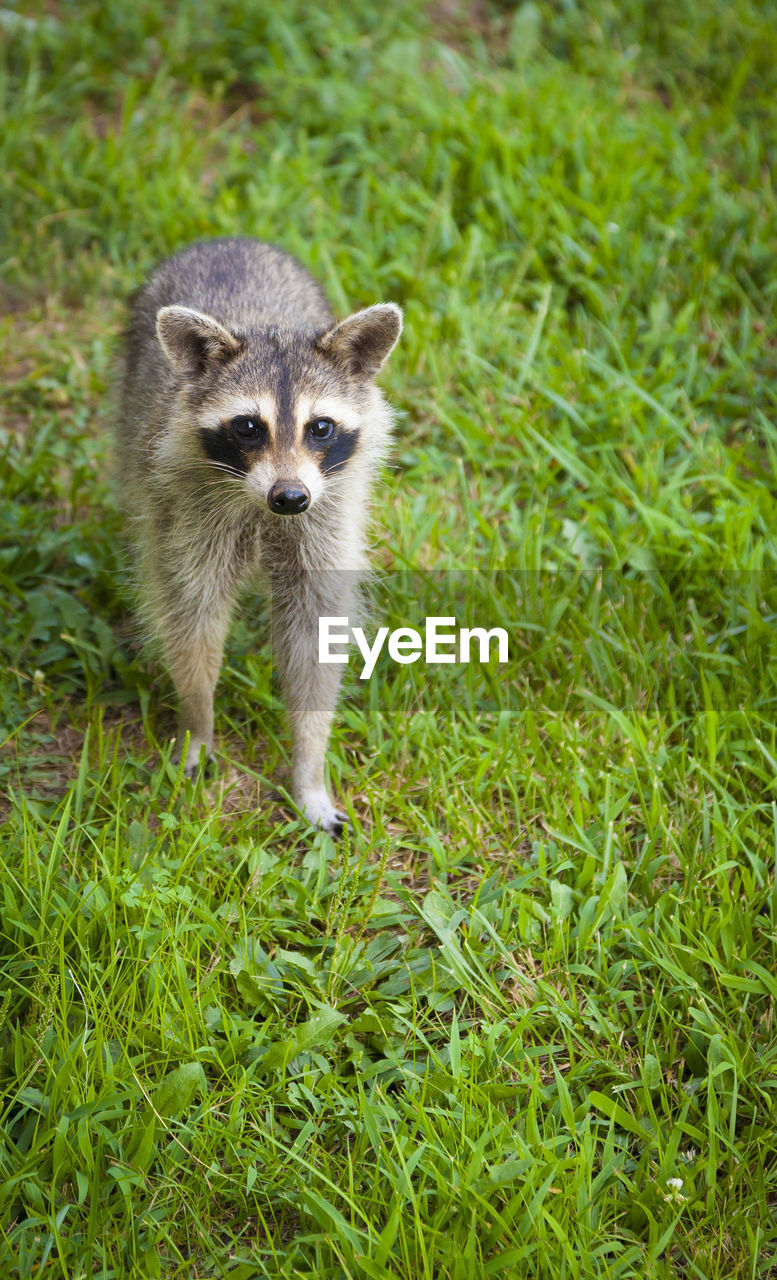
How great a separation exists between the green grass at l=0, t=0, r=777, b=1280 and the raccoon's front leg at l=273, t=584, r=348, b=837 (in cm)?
8

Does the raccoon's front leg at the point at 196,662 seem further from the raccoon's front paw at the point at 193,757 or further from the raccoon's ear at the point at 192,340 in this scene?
the raccoon's ear at the point at 192,340

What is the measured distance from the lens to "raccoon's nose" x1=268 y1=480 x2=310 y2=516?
2738 mm

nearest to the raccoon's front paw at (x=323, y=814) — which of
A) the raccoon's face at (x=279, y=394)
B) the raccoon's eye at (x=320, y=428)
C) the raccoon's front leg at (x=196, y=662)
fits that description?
the raccoon's front leg at (x=196, y=662)

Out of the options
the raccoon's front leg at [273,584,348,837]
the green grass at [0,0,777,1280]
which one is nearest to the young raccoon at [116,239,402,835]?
the raccoon's front leg at [273,584,348,837]

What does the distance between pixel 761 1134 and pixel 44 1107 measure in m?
1.44

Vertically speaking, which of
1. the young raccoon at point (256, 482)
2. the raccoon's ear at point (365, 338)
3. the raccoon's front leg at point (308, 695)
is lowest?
the raccoon's front leg at point (308, 695)

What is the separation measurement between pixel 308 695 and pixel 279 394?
80 cm

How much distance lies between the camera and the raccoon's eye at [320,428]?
297 centimetres

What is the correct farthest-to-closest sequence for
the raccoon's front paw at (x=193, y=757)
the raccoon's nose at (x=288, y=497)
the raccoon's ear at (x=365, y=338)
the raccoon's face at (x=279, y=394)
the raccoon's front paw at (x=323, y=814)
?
the raccoon's front paw at (x=193, y=757) < the raccoon's front paw at (x=323, y=814) < the raccoon's ear at (x=365, y=338) < the raccoon's face at (x=279, y=394) < the raccoon's nose at (x=288, y=497)

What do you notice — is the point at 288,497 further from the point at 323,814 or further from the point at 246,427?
the point at 323,814

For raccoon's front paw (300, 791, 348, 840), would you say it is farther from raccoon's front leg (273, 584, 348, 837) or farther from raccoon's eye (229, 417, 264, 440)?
raccoon's eye (229, 417, 264, 440)

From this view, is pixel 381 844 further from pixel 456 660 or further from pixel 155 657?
pixel 155 657

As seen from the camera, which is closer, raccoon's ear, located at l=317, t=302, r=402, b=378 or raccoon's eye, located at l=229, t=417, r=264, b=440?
raccoon's eye, located at l=229, t=417, r=264, b=440

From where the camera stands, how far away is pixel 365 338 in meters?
3.08
